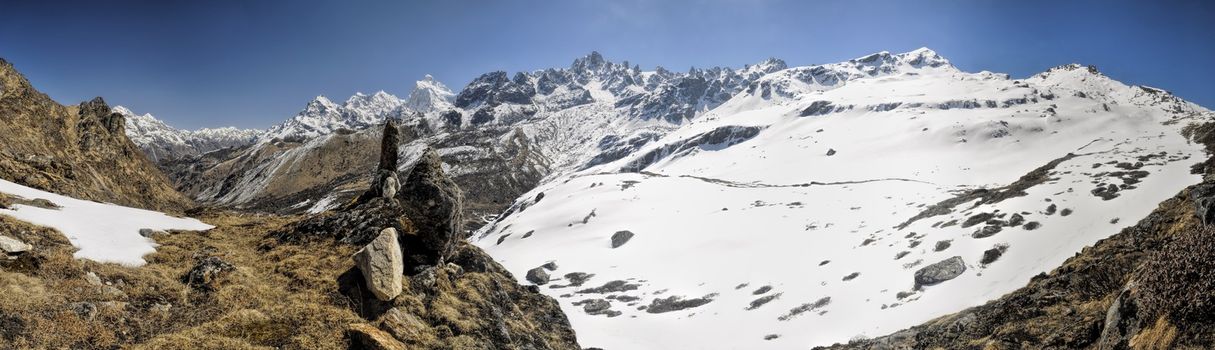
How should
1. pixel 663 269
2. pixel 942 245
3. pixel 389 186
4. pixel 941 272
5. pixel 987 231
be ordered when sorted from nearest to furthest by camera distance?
pixel 389 186 → pixel 941 272 → pixel 987 231 → pixel 942 245 → pixel 663 269

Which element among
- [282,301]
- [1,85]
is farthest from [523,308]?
[1,85]

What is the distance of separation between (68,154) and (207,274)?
60300 mm

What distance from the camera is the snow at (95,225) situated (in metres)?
15.3

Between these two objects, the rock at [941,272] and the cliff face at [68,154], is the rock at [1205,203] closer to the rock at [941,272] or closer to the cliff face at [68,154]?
the rock at [941,272]

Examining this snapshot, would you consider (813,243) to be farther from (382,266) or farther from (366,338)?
(366,338)

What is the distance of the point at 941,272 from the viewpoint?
1738 inches

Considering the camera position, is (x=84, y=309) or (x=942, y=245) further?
(x=942, y=245)

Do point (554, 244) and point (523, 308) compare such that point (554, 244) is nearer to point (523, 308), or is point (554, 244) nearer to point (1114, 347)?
point (523, 308)

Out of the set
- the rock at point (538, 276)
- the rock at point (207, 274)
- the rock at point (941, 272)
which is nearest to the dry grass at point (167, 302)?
the rock at point (207, 274)

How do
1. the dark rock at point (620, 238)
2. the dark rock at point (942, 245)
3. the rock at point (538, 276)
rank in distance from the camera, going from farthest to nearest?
the dark rock at point (620, 238) < the rock at point (538, 276) < the dark rock at point (942, 245)

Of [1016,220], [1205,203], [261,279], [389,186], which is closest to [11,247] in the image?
[261,279]

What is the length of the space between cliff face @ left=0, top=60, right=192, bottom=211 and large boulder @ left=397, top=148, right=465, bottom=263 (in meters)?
18.7

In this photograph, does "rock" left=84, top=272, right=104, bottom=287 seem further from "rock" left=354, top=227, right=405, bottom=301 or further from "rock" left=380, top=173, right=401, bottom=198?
"rock" left=380, top=173, right=401, bottom=198

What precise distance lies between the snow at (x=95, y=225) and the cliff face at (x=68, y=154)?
6.85 meters
